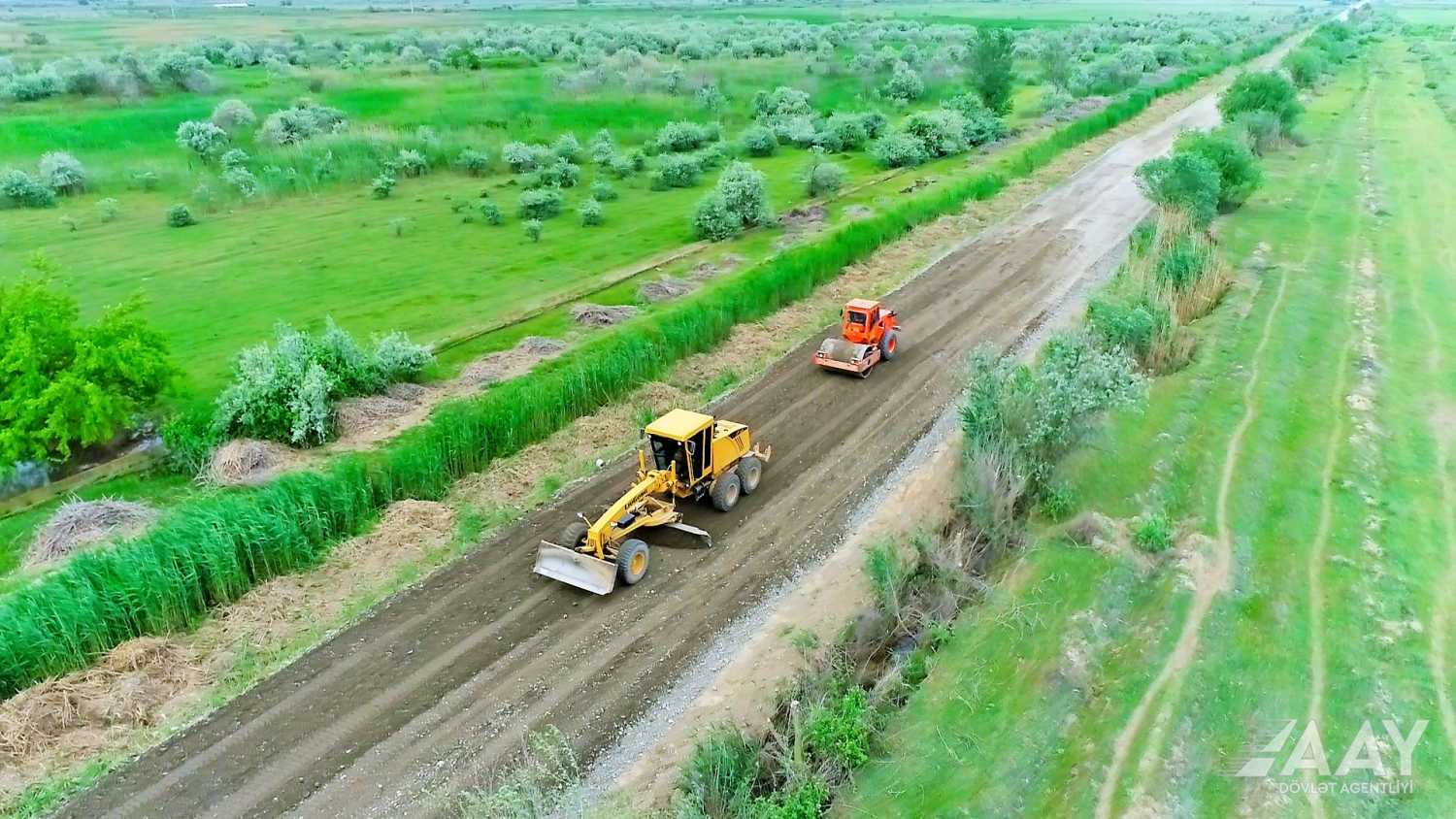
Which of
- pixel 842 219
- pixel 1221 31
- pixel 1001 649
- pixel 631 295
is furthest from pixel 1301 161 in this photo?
pixel 1221 31

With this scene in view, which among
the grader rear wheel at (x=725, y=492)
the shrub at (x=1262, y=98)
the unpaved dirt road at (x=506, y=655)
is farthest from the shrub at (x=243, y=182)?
the shrub at (x=1262, y=98)

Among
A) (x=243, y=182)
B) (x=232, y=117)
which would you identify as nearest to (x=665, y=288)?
(x=243, y=182)

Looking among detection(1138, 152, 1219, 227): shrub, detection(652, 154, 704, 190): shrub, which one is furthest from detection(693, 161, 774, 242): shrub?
detection(1138, 152, 1219, 227): shrub

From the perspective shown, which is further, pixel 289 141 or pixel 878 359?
pixel 289 141

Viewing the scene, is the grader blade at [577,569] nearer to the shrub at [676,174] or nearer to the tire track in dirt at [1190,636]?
the tire track in dirt at [1190,636]

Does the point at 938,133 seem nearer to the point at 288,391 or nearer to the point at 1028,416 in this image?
the point at 1028,416

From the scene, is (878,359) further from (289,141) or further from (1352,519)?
(289,141)

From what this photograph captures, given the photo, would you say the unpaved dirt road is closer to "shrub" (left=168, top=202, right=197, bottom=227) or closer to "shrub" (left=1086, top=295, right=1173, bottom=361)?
"shrub" (left=1086, top=295, right=1173, bottom=361)
